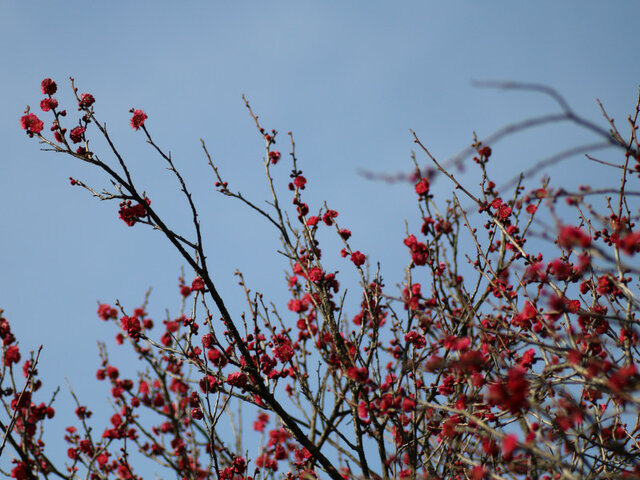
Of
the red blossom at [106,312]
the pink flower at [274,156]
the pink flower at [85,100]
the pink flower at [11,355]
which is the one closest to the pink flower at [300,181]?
the pink flower at [274,156]

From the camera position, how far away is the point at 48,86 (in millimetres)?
4328

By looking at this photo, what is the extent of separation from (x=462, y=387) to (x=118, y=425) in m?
4.91

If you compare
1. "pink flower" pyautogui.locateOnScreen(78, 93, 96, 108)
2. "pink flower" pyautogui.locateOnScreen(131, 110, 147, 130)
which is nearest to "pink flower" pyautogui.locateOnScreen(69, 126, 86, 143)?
"pink flower" pyautogui.locateOnScreen(78, 93, 96, 108)

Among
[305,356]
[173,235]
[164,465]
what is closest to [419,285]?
[305,356]

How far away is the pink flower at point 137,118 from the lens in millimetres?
4203

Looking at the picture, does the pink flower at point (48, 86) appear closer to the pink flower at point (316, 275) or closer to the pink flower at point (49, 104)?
the pink flower at point (49, 104)

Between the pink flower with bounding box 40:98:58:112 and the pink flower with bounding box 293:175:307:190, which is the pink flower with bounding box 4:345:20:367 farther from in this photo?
the pink flower with bounding box 293:175:307:190

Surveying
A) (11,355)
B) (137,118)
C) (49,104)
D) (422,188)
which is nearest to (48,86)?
(49,104)

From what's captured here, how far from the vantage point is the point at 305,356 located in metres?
5.55

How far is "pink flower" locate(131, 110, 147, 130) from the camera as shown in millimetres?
4203

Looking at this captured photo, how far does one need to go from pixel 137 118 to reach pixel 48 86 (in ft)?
2.67

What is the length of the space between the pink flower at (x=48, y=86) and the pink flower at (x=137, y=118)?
0.73 metres

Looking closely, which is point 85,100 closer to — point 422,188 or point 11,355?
point 11,355

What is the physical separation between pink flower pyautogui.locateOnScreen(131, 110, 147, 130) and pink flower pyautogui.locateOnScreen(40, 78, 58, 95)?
0.73 meters
